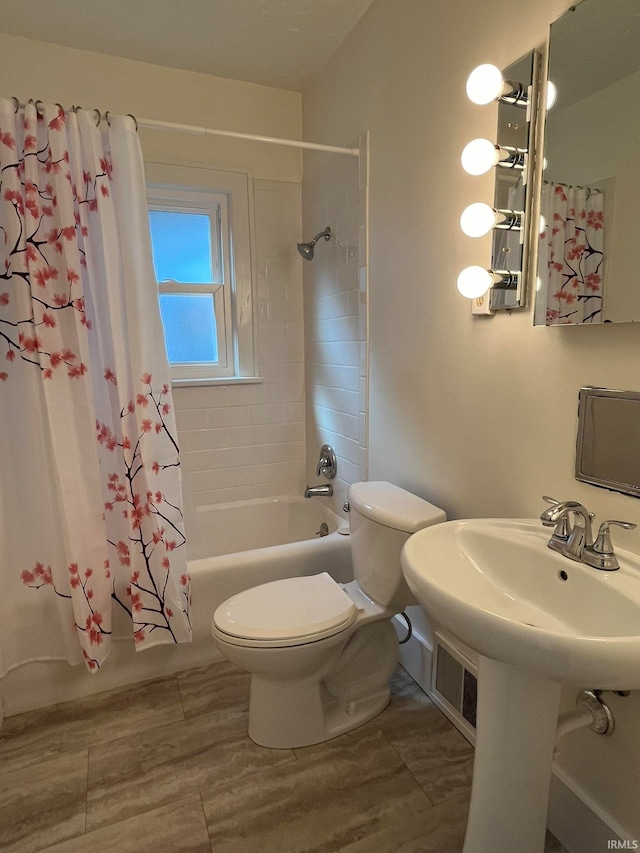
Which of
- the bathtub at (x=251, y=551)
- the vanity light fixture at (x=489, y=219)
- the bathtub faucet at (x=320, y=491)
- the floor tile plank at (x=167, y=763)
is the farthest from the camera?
the bathtub faucet at (x=320, y=491)

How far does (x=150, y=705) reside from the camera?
5.68 ft

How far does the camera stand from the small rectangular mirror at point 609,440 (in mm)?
1031

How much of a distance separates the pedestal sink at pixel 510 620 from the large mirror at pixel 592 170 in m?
0.52

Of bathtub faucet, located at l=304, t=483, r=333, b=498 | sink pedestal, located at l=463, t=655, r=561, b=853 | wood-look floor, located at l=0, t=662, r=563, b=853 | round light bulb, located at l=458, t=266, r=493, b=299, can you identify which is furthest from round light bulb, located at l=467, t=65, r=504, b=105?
wood-look floor, located at l=0, t=662, r=563, b=853

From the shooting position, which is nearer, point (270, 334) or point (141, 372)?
point (141, 372)

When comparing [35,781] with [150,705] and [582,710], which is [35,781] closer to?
[150,705]

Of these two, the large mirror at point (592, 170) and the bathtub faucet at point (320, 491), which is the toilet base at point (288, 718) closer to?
the bathtub faucet at point (320, 491)

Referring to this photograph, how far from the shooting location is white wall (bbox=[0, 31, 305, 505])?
82.7 inches

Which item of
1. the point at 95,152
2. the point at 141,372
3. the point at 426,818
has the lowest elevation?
the point at 426,818

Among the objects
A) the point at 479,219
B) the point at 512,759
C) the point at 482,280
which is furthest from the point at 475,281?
the point at 512,759

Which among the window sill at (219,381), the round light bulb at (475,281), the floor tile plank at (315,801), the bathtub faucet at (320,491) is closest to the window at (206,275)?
the window sill at (219,381)

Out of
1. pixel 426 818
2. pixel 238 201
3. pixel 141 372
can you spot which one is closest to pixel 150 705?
pixel 426 818

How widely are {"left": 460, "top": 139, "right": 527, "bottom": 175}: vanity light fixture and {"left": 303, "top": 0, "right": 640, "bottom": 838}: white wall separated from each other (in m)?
0.13

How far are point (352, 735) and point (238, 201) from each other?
2299mm
